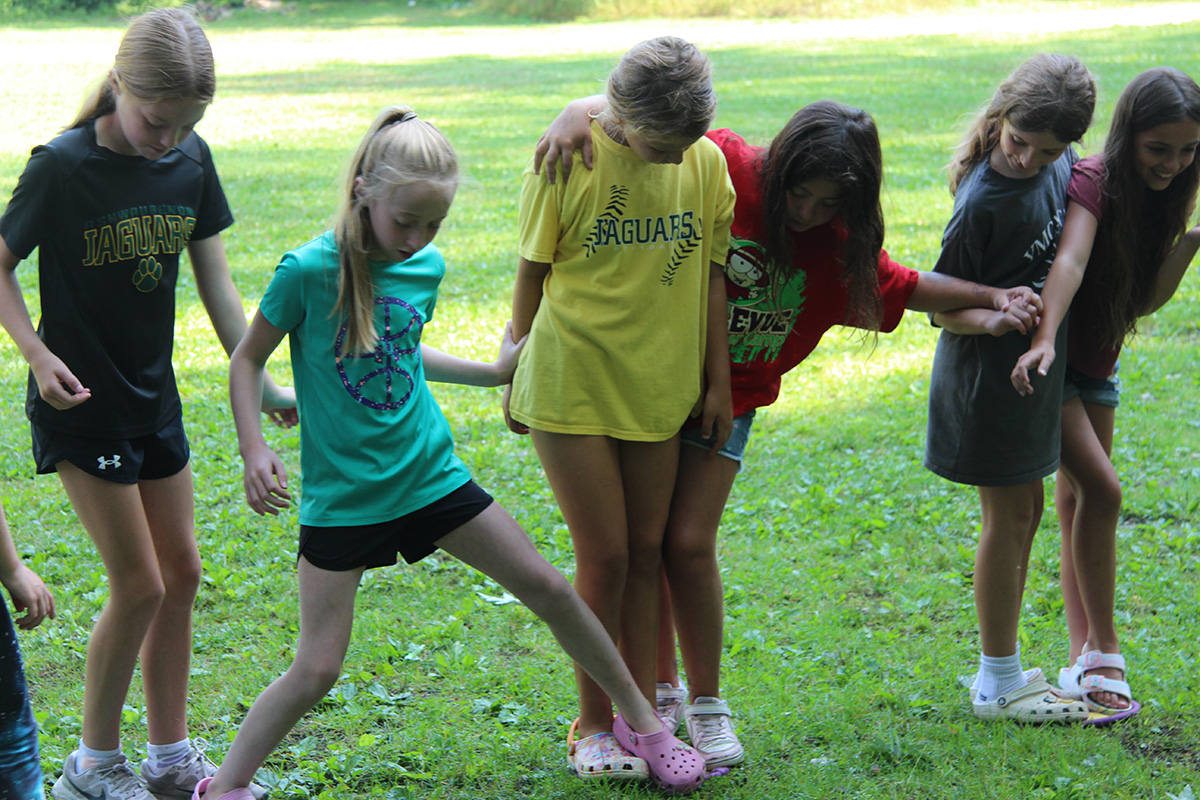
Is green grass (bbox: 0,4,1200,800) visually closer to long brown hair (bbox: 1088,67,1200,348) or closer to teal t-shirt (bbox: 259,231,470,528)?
teal t-shirt (bbox: 259,231,470,528)

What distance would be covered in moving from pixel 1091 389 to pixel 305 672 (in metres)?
2.23

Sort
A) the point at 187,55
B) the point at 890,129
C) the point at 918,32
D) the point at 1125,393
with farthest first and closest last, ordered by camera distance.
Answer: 1. the point at 918,32
2. the point at 890,129
3. the point at 1125,393
4. the point at 187,55

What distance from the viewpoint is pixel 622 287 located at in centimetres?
263

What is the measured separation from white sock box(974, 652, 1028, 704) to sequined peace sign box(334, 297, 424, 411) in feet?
6.04

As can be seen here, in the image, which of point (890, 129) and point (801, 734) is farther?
point (890, 129)

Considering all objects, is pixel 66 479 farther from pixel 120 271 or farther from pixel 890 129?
pixel 890 129

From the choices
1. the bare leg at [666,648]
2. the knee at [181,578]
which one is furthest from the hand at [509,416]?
the knee at [181,578]

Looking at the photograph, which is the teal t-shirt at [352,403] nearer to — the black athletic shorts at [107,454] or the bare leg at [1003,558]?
the black athletic shorts at [107,454]

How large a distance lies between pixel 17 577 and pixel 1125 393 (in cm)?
558

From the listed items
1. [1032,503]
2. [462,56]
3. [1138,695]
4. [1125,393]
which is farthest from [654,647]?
[462,56]

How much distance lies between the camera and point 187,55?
2.41 meters

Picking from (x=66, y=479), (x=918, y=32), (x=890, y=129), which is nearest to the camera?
(x=66, y=479)

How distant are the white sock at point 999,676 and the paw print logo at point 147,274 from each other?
7.95 ft

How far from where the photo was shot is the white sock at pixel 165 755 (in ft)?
9.30
